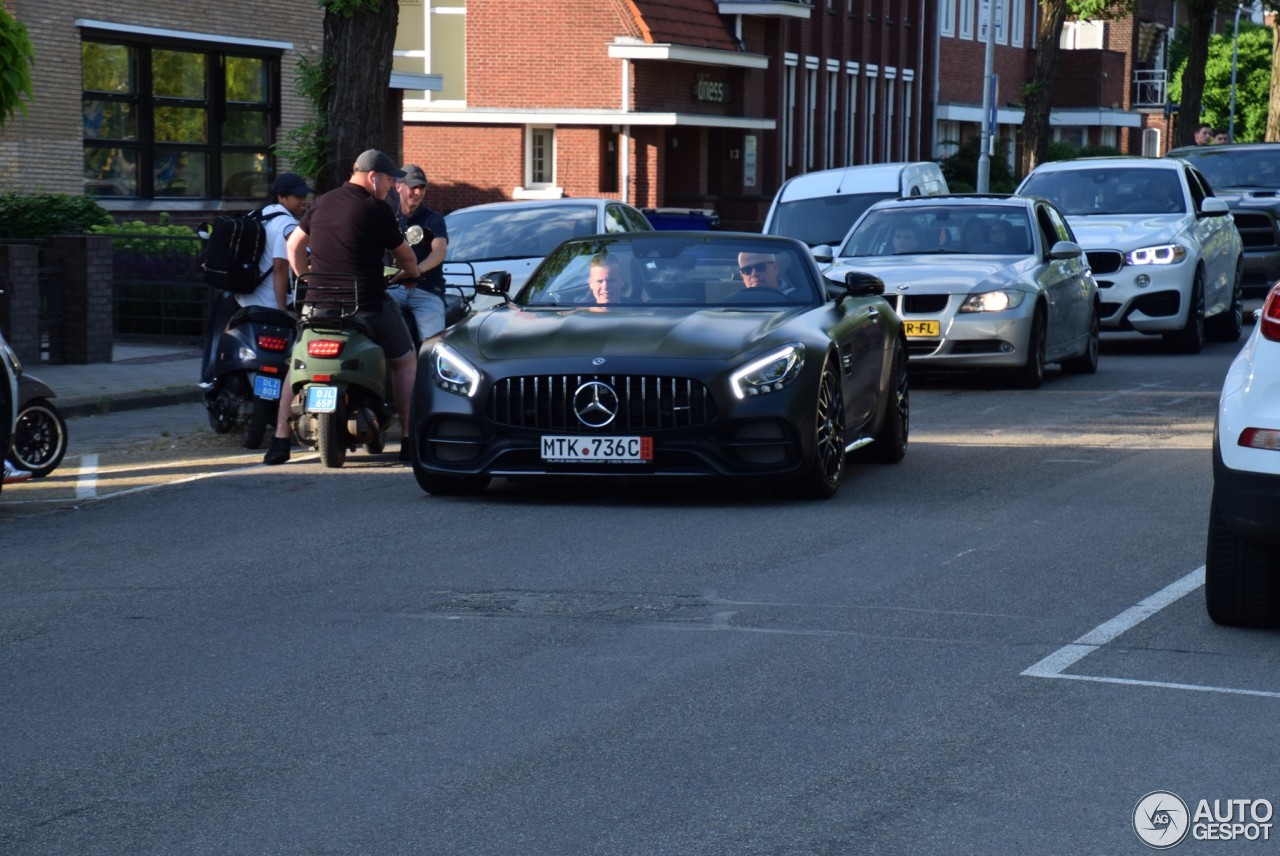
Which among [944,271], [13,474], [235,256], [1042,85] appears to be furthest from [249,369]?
[1042,85]

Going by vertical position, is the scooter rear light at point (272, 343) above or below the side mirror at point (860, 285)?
below

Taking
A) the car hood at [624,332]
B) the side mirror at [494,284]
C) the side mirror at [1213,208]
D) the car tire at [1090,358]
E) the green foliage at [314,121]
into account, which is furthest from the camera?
the side mirror at [1213,208]

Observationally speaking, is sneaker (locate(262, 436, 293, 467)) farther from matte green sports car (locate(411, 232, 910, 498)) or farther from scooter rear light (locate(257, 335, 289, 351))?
matte green sports car (locate(411, 232, 910, 498))

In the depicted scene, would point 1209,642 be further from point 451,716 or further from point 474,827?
point 474,827

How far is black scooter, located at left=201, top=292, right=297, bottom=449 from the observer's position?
13.1m

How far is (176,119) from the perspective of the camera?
29.0m

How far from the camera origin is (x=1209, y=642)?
24.1ft

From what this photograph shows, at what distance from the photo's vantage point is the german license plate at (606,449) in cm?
1030

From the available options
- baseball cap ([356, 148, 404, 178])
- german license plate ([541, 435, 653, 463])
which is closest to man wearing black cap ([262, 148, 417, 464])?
baseball cap ([356, 148, 404, 178])

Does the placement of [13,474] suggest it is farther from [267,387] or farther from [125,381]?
[125,381]

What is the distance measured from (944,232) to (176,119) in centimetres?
1409

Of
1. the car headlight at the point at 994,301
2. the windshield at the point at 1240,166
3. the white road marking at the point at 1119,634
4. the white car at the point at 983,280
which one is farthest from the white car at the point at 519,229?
the windshield at the point at 1240,166

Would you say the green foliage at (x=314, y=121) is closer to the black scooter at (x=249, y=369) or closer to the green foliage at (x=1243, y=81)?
the black scooter at (x=249, y=369)

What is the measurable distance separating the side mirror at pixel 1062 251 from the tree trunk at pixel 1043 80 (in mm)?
21163
